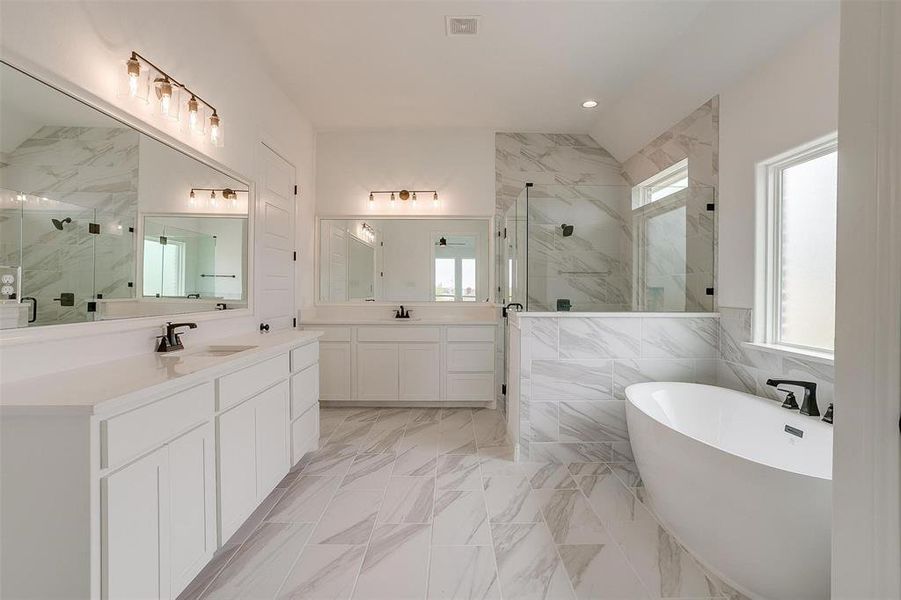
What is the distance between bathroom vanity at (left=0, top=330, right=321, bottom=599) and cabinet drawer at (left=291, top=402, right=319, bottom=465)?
51 cm

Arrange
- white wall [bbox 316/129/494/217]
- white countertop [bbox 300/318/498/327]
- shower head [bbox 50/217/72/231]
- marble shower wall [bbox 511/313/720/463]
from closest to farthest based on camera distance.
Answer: shower head [bbox 50/217/72/231], marble shower wall [bbox 511/313/720/463], white countertop [bbox 300/318/498/327], white wall [bbox 316/129/494/217]

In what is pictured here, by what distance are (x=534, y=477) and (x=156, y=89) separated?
2.94 metres

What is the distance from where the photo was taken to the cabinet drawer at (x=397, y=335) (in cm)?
371

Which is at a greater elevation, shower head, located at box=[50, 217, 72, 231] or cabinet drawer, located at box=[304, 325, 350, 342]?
shower head, located at box=[50, 217, 72, 231]

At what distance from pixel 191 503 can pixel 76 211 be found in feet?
3.94

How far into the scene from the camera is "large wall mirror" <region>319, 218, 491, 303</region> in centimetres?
404

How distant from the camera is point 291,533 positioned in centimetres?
186

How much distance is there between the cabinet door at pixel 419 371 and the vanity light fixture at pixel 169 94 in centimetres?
228

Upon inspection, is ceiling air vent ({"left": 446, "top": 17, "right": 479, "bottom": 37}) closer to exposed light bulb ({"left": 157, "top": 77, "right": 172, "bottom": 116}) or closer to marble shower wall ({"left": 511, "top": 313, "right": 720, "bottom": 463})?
exposed light bulb ({"left": 157, "top": 77, "right": 172, "bottom": 116})

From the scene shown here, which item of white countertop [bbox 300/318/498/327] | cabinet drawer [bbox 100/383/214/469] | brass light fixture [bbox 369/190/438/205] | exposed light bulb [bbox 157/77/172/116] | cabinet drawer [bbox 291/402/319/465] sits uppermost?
brass light fixture [bbox 369/190/438/205]

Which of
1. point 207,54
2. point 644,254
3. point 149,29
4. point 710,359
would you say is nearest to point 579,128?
point 644,254

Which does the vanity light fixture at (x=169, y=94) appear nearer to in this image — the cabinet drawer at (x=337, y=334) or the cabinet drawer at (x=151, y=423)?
the cabinet drawer at (x=151, y=423)

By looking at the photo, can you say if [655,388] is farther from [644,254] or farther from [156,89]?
[156,89]

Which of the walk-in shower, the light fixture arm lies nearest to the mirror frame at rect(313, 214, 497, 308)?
the walk-in shower
